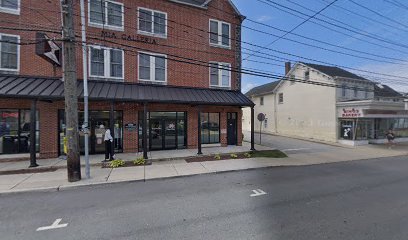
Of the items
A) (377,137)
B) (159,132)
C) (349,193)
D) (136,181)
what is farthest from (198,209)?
(377,137)

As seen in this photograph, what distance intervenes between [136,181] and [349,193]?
7171mm

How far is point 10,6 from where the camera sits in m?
12.8

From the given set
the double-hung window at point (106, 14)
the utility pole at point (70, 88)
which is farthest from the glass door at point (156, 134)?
the utility pole at point (70, 88)

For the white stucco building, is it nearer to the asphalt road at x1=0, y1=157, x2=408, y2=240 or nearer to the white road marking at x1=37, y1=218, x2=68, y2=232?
the asphalt road at x1=0, y1=157, x2=408, y2=240

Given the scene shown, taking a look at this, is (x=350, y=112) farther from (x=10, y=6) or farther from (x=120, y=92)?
(x=10, y=6)

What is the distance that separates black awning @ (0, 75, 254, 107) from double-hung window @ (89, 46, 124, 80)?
661mm

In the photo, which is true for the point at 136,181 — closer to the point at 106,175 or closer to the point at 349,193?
the point at 106,175

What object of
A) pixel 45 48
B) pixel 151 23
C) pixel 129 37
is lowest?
pixel 45 48

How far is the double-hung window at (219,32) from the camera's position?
57.1ft

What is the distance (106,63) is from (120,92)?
7.89 feet

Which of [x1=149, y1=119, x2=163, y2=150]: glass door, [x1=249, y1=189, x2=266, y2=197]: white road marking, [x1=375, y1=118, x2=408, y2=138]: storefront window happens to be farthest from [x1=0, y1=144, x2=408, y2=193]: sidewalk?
[x1=375, y1=118, x2=408, y2=138]: storefront window

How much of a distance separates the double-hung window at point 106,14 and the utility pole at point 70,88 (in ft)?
19.3

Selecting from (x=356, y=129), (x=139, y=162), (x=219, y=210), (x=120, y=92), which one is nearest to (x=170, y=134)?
(x=120, y=92)

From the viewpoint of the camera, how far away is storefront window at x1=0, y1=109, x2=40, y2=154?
12656mm
